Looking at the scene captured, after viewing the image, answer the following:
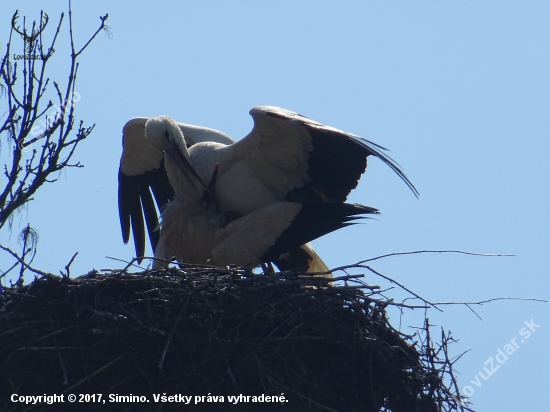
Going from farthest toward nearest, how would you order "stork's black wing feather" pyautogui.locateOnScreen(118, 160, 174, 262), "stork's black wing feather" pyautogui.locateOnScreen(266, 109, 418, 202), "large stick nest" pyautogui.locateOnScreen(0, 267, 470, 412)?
1. "stork's black wing feather" pyautogui.locateOnScreen(118, 160, 174, 262)
2. "stork's black wing feather" pyautogui.locateOnScreen(266, 109, 418, 202)
3. "large stick nest" pyautogui.locateOnScreen(0, 267, 470, 412)

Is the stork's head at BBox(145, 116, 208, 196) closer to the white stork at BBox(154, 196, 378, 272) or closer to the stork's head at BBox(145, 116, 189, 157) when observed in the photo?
the stork's head at BBox(145, 116, 189, 157)

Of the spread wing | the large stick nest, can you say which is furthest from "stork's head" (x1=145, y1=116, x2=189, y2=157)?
the large stick nest

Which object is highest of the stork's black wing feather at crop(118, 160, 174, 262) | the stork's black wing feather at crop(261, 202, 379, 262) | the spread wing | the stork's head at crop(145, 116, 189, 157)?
the stork's black wing feather at crop(118, 160, 174, 262)

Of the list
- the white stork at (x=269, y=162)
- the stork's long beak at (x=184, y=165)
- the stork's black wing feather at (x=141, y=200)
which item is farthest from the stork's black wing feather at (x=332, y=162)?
the stork's black wing feather at (x=141, y=200)

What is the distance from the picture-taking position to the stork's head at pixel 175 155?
7.07m

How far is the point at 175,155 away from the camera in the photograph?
7.11m

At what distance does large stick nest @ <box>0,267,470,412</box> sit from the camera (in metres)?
5.41

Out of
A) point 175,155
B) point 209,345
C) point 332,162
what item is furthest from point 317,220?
point 209,345

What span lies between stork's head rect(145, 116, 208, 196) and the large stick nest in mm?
1376

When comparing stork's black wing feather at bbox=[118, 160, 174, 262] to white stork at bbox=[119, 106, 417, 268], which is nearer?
white stork at bbox=[119, 106, 417, 268]

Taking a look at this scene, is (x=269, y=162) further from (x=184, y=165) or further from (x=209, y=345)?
(x=209, y=345)

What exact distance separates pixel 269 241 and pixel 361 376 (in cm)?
149

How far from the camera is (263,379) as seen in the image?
17.8ft

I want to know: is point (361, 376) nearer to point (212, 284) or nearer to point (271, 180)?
point (212, 284)
